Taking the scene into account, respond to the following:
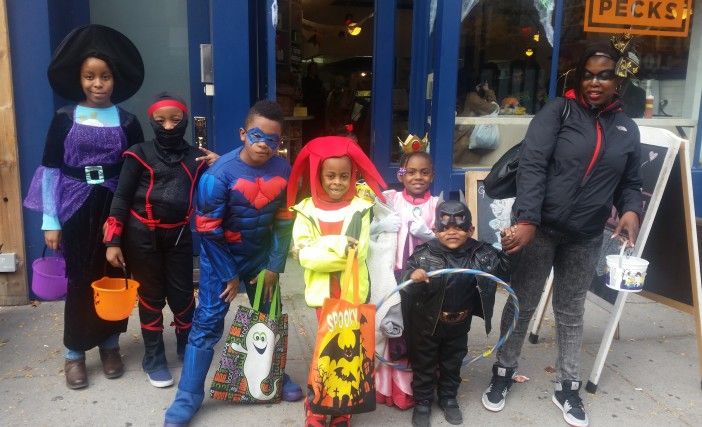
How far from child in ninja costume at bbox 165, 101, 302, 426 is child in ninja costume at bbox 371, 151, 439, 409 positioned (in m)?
0.56

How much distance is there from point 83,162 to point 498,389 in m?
2.66

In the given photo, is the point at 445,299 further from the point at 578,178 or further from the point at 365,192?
the point at 578,178

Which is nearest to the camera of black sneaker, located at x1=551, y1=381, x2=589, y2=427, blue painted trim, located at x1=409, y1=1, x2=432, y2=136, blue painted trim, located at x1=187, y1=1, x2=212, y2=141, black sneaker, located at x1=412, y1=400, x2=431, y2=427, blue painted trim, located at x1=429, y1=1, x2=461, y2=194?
black sneaker, located at x1=412, y1=400, x2=431, y2=427

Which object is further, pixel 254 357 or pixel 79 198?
pixel 79 198

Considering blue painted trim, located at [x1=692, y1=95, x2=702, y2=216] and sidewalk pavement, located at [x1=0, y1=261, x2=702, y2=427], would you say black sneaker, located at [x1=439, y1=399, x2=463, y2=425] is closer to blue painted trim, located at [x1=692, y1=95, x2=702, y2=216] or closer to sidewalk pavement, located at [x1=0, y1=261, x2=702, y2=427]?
sidewalk pavement, located at [x1=0, y1=261, x2=702, y2=427]

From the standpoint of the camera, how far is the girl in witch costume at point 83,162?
10.8 feet

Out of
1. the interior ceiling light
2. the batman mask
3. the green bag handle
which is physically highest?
the interior ceiling light

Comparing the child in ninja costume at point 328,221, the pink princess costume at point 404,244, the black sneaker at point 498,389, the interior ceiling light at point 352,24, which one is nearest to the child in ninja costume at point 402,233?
the pink princess costume at point 404,244

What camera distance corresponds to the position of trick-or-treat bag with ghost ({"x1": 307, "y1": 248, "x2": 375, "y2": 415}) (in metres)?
2.74

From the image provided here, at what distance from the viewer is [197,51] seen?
4.86 metres

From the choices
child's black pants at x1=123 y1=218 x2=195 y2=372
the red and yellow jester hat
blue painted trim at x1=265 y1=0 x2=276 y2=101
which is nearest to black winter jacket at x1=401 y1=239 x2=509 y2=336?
the red and yellow jester hat

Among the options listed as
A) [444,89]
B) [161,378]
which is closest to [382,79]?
[444,89]

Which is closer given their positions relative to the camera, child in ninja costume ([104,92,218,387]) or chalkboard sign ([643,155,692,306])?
child in ninja costume ([104,92,218,387])

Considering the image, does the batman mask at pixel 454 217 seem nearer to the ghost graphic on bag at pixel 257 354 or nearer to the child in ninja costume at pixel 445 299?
the child in ninja costume at pixel 445 299
